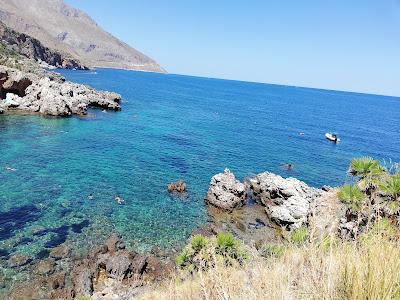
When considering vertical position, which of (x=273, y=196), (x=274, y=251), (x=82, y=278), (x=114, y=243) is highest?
(x=274, y=251)

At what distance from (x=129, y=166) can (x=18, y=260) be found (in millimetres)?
21099

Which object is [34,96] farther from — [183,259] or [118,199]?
[183,259]

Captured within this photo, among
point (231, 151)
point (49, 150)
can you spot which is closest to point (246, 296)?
point (49, 150)

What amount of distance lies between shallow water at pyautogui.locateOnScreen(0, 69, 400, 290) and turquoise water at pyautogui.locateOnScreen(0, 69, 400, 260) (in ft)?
0.37

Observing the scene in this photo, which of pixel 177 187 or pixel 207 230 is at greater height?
pixel 177 187

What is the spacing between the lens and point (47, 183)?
32.4 metres

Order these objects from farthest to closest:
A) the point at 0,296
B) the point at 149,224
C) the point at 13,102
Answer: the point at 13,102, the point at 149,224, the point at 0,296

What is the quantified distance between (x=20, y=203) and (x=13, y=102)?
4060 cm

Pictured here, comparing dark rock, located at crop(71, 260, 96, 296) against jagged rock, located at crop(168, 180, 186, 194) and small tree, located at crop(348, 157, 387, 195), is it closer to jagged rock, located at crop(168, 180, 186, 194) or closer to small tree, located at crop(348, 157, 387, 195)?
jagged rock, located at crop(168, 180, 186, 194)

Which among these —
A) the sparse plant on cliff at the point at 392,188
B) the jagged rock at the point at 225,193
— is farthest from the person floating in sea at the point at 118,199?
the sparse plant on cliff at the point at 392,188

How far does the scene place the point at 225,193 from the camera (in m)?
32.6

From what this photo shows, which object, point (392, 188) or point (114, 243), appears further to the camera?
point (114, 243)

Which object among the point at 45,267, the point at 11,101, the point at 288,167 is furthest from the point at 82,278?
the point at 11,101

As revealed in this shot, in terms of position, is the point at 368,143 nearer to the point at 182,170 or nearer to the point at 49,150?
the point at 182,170
